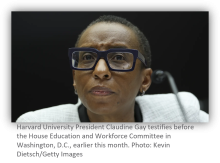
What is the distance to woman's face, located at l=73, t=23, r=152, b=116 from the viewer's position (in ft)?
4.12

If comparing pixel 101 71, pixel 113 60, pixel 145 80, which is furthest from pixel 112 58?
pixel 145 80

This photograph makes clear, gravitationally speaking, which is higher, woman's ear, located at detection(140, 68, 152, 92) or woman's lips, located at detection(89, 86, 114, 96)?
woman's ear, located at detection(140, 68, 152, 92)

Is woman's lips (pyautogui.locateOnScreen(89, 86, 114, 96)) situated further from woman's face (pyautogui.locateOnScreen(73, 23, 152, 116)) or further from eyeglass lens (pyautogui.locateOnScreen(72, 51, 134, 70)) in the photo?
eyeglass lens (pyautogui.locateOnScreen(72, 51, 134, 70))

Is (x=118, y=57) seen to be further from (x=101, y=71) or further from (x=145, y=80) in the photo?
(x=145, y=80)

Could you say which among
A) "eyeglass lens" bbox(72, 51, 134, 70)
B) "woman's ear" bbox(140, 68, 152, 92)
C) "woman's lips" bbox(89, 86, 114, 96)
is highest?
"eyeglass lens" bbox(72, 51, 134, 70)

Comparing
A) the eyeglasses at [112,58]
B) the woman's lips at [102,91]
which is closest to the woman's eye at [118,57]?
the eyeglasses at [112,58]

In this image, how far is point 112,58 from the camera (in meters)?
1.31

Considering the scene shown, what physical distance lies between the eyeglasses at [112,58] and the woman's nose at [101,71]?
0.02 meters

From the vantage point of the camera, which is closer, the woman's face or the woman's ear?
the woman's face

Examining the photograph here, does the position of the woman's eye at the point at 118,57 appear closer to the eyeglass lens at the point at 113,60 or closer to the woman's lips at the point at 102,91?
the eyeglass lens at the point at 113,60

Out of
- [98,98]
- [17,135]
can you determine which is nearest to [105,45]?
[98,98]

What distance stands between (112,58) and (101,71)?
0.12 meters

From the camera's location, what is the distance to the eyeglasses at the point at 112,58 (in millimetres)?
1285

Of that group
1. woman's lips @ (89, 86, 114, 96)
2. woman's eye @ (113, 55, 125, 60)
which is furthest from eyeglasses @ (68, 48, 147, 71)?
woman's lips @ (89, 86, 114, 96)
